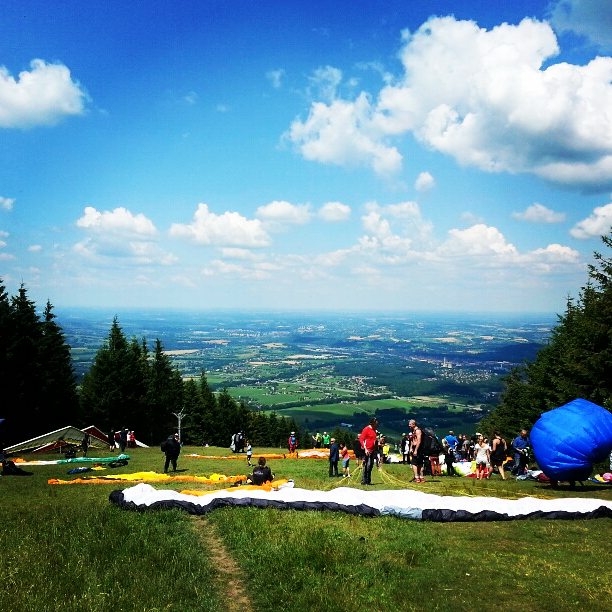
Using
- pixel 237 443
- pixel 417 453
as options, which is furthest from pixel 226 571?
pixel 237 443

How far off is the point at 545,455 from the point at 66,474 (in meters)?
22.6

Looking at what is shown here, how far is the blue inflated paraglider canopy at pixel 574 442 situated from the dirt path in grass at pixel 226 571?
42.0 ft

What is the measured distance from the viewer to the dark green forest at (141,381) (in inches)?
1309

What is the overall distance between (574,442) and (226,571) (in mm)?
13652

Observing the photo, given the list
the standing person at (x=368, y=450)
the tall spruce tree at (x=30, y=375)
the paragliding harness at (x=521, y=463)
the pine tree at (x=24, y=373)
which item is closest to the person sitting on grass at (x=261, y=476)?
the standing person at (x=368, y=450)

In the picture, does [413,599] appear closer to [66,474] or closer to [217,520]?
[217,520]

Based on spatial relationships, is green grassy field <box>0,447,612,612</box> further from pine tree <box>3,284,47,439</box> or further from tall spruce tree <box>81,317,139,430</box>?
tall spruce tree <box>81,317,139,430</box>

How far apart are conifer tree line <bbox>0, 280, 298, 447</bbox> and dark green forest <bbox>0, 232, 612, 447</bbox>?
0.38ft

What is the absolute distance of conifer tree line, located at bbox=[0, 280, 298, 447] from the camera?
4778 cm

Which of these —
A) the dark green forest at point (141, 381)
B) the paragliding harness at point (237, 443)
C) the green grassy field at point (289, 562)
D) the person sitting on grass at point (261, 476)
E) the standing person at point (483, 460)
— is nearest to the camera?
the green grassy field at point (289, 562)

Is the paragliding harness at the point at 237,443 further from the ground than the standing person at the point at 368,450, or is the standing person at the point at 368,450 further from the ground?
the standing person at the point at 368,450

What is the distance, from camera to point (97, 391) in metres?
59.5

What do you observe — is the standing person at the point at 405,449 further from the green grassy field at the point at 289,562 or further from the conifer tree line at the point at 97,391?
the conifer tree line at the point at 97,391

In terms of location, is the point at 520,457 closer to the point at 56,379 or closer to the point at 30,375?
the point at 30,375
